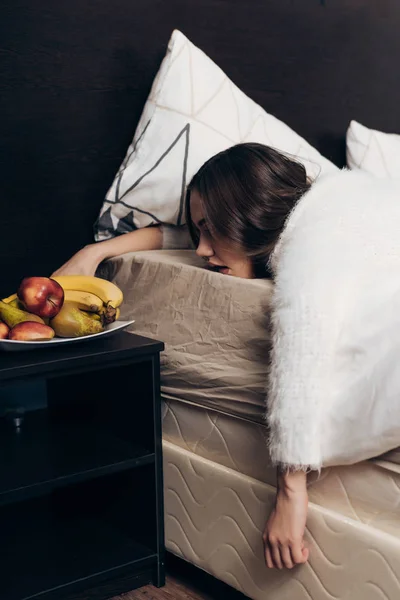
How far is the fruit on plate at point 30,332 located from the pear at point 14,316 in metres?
0.02

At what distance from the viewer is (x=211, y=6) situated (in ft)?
6.49

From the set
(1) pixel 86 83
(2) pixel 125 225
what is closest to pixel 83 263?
(2) pixel 125 225

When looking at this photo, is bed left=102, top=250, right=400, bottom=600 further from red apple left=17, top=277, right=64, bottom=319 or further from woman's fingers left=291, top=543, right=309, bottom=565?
red apple left=17, top=277, right=64, bottom=319

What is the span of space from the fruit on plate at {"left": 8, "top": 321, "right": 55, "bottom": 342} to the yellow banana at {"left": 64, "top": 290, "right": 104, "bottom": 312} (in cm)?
11

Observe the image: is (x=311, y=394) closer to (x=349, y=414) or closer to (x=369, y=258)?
(x=349, y=414)

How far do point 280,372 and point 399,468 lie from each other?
22 centimetres

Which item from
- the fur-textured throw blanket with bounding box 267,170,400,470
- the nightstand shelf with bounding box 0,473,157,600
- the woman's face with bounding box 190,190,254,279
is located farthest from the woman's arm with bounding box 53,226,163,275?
the fur-textured throw blanket with bounding box 267,170,400,470

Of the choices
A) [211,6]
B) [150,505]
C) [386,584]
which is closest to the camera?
[386,584]

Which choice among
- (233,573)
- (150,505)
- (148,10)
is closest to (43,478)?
(150,505)

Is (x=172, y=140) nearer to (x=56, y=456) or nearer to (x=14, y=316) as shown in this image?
(x=14, y=316)

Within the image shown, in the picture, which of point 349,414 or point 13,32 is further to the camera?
point 13,32

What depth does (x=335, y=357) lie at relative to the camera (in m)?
1.14

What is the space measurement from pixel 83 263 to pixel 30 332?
384 mm

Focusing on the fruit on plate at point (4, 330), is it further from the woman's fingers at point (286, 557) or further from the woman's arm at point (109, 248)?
the woman's fingers at point (286, 557)
